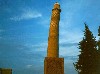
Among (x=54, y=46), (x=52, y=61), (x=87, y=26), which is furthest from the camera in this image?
(x=87, y=26)

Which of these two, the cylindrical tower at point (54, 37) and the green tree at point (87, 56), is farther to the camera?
the green tree at point (87, 56)

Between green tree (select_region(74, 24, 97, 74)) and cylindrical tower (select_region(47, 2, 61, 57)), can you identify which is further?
green tree (select_region(74, 24, 97, 74))

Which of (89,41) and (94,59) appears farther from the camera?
(89,41)

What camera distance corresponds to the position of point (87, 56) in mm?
27031

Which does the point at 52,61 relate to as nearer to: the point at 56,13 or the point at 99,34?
the point at 56,13

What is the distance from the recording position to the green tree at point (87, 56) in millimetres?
26250

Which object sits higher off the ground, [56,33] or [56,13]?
[56,13]

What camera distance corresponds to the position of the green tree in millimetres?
26250

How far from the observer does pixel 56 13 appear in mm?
17922

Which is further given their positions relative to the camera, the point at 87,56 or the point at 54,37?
the point at 87,56

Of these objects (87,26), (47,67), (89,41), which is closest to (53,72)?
(47,67)

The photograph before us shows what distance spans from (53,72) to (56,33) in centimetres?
479

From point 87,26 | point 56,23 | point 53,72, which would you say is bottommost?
point 53,72

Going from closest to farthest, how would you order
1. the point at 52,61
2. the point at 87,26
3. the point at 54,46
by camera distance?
the point at 52,61, the point at 54,46, the point at 87,26
